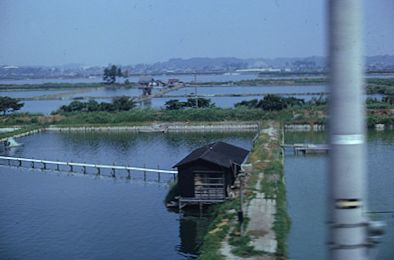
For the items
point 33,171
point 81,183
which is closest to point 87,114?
point 33,171

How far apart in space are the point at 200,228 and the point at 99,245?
1.18 m

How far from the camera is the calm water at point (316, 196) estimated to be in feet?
12.8

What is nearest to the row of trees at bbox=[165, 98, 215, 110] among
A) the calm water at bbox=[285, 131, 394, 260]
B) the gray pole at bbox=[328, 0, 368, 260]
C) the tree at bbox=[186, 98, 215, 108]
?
the tree at bbox=[186, 98, 215, 108]

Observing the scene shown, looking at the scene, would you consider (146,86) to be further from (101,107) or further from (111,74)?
(111,74)

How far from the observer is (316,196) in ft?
18.9

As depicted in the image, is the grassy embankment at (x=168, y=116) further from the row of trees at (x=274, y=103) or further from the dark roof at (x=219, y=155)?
the dark roof at (x=219, y=155)

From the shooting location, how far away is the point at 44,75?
3975cm

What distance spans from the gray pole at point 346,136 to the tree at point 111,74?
122ft

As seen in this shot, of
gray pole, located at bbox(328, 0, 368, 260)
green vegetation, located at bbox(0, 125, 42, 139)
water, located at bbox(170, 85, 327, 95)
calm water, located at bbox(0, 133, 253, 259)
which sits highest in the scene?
gray pole, located at bbox(328, 0, 368, 260)

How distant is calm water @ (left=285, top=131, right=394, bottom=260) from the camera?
390cm

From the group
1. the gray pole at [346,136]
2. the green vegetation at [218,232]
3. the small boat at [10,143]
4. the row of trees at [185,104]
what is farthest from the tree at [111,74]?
the gray pole at [346,136]

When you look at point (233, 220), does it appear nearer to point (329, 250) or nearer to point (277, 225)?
point (277, 225)

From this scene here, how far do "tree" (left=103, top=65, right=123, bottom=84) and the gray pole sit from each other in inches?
1463

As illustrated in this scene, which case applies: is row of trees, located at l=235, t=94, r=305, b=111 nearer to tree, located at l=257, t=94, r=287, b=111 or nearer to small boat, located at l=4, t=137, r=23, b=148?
tree, located at l=257, t=94, r=287, b=111
